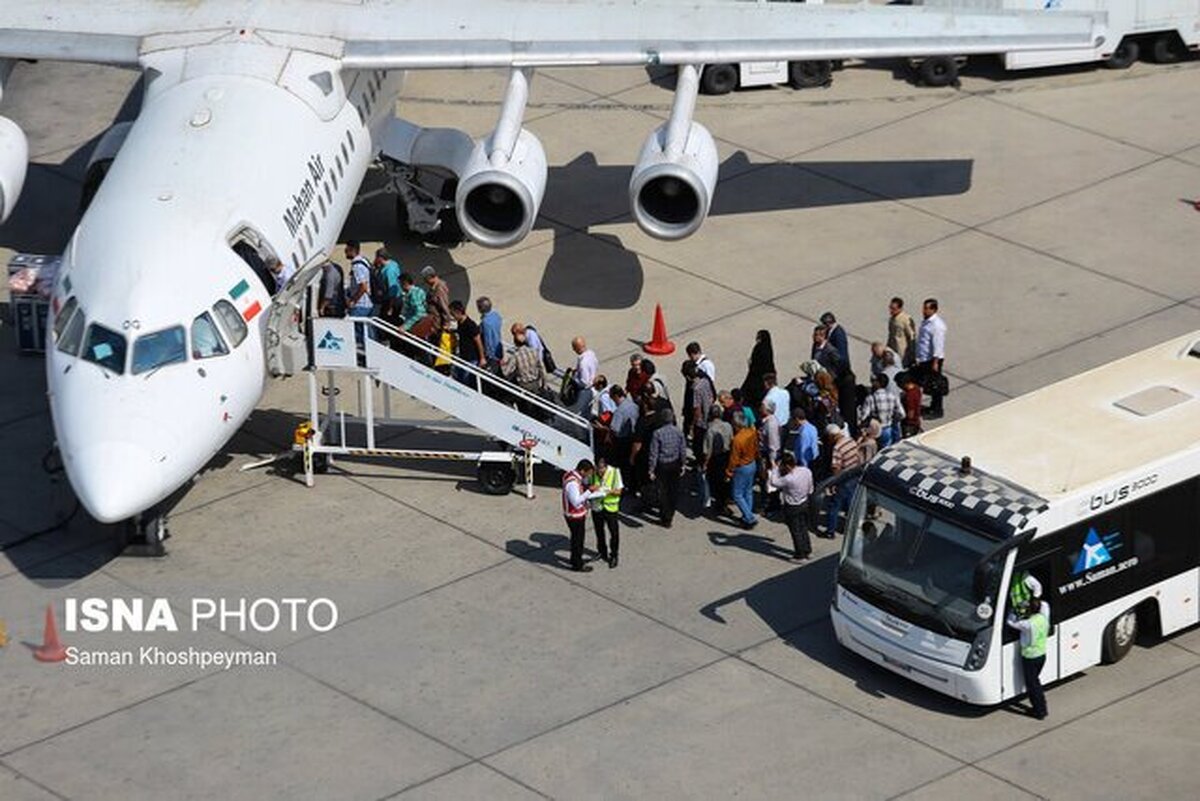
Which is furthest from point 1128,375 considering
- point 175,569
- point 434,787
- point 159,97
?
point 159,97

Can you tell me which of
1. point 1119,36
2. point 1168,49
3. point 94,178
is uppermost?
point 1119,36

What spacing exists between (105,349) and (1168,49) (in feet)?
67.8

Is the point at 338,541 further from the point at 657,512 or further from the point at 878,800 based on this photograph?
the point at 878,800

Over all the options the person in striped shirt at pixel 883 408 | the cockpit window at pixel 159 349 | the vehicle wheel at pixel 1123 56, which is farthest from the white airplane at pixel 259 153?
the vehicle wheel at pixel 1123 56

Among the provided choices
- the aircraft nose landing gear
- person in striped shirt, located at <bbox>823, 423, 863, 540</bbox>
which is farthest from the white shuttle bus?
the aircraft nose landing gear

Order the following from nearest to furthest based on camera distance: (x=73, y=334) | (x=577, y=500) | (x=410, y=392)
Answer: (x=577, y=500), (x=73, y=334), (x=410, y=392)

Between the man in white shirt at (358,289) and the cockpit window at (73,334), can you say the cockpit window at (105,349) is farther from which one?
the man in white shirt at (358,289)

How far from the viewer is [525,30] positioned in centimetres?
→ 3328

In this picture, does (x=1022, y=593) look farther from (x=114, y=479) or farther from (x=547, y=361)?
(x=114, y=479)

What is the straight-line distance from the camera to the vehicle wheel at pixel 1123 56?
40594 mm

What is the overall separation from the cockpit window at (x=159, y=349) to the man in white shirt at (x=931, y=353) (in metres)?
8.85

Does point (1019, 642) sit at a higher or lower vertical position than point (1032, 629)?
lower

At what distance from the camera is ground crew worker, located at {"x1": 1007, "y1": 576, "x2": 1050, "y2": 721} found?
23891 millimetres

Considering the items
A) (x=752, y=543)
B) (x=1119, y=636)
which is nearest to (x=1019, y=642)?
(x=1119, y=636)
